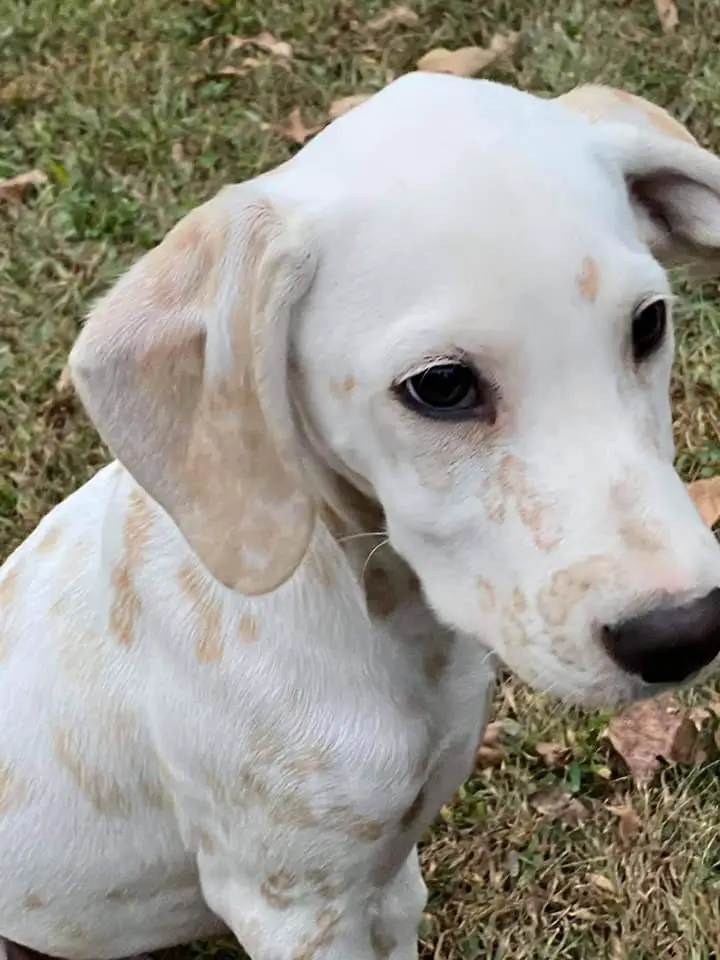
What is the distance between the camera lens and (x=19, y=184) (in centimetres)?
454

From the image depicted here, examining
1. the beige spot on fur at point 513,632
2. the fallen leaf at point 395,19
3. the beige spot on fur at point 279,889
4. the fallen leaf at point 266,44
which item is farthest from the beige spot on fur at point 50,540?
the fallen leaf at point 395,19

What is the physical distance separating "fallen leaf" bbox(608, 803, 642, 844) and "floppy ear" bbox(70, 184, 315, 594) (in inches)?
57.5

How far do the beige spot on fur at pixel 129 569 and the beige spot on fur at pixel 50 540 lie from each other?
Result: 8.4 inches

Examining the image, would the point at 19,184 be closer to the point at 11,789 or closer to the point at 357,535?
the point at 11,789

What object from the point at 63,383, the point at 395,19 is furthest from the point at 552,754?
the point at 395,19

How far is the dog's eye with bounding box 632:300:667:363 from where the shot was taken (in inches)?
64.7

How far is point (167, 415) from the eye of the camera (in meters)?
1.74

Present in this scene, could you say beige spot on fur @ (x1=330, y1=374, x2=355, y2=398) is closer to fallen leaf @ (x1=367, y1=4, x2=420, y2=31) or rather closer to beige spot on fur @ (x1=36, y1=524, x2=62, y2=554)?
beige spot on fur @ (x1=36, y1=524, x2=62, y2=554)

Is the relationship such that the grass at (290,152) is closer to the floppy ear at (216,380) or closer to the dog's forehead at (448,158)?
the floppy ear at (216,380)

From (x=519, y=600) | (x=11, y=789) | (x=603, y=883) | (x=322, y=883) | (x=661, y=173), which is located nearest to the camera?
(x=519, y=600)

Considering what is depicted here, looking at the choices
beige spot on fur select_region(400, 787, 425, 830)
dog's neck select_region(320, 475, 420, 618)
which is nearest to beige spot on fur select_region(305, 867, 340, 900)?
beige spot on fur select_region(400, 787, 425, 830)

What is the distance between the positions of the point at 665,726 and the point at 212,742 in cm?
135

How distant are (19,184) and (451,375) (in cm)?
328

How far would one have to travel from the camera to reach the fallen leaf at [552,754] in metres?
3.08
